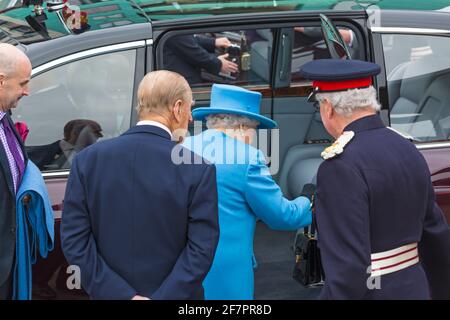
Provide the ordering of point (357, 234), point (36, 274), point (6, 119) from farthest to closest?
1. point (36, 274)
2. point (6, 119)
3. point (357, 234)

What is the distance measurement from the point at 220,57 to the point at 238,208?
78.7 inches

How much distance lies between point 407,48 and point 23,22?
1.88 metres

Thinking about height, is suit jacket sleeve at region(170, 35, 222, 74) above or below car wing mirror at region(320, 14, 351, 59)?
below

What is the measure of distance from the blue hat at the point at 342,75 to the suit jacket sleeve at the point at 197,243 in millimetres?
492

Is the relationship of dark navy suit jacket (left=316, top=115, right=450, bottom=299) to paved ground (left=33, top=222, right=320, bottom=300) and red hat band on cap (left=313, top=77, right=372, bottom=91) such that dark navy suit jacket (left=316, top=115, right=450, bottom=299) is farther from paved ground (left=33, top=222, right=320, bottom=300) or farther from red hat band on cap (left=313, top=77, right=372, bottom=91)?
paved ground (left=33, top=222, right=320, bottom=300)

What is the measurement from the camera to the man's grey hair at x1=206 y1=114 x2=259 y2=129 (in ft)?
12.0

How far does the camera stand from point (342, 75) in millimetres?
3098

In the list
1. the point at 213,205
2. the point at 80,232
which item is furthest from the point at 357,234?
the point at 80,232

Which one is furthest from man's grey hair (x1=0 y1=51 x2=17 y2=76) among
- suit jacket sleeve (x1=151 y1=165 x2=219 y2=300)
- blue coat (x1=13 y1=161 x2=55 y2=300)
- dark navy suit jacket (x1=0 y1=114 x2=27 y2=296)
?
suit jacket sleeve (x1=151 y1=165 x2=219 y2=300)

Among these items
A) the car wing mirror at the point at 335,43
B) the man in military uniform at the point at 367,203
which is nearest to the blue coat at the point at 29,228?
the man in military uniform at the point at 367,203

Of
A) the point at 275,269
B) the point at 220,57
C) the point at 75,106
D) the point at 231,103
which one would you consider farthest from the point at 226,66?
the point at 231,103

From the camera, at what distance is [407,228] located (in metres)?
3.08

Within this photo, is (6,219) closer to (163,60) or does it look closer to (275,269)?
(163,60)

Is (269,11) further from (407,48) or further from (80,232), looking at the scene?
(80,232)
